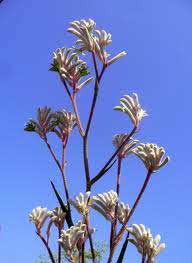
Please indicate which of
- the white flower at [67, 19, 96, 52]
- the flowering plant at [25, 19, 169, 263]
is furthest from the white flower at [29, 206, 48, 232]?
the white flower at [67, 19, 96, 52]

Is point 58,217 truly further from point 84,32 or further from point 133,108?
point 84,32

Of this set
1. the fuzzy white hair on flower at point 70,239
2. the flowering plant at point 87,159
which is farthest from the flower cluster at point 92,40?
the fuzzy white hair on flower at point 70,239

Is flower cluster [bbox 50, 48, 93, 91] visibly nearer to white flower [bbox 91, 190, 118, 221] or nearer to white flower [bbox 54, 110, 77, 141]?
white flower [bbox 54, 110, 77, 141]

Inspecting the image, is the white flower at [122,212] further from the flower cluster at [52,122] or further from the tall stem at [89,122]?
the flower cluster at [52,122]

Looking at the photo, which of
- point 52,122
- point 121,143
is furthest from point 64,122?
point 121,143

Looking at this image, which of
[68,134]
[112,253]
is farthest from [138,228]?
[68,134]

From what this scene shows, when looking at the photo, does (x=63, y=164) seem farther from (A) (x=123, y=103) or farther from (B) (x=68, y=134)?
(A) (x=123, y=103)
